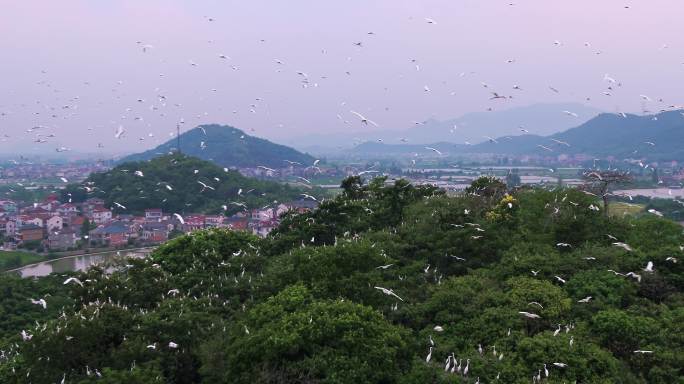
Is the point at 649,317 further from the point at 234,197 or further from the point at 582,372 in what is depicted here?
the point at 234,197

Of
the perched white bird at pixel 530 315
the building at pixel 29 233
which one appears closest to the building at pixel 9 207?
the building at pixel 29 233

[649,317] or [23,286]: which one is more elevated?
[649,317]

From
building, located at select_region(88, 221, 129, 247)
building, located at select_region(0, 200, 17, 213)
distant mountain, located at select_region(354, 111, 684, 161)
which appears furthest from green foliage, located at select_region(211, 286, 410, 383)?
distant mountain, located at select_region(354, 111, 684, 161)

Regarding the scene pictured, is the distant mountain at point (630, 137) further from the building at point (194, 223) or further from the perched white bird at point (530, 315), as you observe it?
the perched white bird at point (530, 315)

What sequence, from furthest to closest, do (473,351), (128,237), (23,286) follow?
(128,237)
(23,286)
(473,351)

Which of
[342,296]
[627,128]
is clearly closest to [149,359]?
[342,296]

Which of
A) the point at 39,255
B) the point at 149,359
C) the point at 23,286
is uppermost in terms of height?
the point at 149,359

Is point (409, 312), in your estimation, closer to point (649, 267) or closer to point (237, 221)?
point (649, 267)
